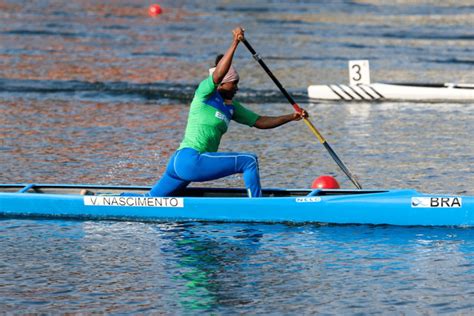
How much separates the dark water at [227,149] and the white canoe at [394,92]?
1.83ft

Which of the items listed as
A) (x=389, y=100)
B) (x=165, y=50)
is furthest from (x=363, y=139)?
(x=165, y=50)

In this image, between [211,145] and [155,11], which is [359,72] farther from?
[155,11]

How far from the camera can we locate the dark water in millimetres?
12812

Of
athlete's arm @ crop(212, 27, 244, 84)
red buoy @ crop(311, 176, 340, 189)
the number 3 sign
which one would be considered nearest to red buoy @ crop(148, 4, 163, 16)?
the number 3 sign

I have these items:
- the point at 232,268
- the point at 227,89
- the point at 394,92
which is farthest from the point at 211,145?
the point at 394,92

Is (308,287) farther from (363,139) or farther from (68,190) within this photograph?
(363,139)

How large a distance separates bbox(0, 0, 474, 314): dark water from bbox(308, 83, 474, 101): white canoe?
0.56 m

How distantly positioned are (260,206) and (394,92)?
14.6m

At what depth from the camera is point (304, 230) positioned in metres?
15.7

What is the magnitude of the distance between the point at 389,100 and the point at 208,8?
32153 mm

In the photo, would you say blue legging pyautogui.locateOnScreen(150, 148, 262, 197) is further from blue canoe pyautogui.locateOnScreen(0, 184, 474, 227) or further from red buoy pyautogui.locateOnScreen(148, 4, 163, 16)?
red buoy pyautogui.locateOnScreen(148, 4, 163, 16)

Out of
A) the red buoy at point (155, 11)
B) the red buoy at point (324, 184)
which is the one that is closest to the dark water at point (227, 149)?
the red buoy at point (324, 184)

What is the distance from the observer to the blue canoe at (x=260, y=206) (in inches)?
612

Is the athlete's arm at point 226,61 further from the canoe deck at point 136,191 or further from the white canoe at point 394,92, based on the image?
the white canoe at point 394,92
